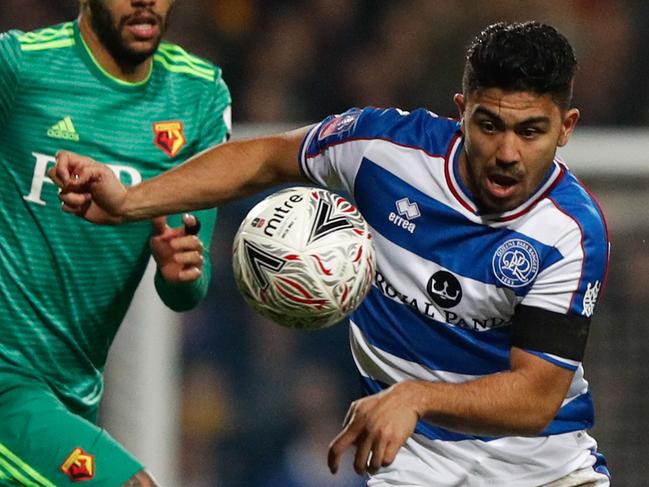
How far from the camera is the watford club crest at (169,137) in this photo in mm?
4824

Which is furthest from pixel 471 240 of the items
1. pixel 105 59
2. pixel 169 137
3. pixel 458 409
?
pixel 105 59

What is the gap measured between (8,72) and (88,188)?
0.85m

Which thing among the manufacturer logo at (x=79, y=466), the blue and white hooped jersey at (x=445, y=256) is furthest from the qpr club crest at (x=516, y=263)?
the manufacturer logo at (x=79, y=466)

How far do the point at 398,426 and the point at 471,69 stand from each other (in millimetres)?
1100

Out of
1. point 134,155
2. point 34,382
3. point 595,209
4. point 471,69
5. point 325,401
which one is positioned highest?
point 471,69

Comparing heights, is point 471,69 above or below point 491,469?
above

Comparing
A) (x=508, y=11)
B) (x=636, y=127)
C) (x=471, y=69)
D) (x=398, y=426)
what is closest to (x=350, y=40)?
(x=508, y=11)

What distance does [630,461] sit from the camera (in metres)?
6.90

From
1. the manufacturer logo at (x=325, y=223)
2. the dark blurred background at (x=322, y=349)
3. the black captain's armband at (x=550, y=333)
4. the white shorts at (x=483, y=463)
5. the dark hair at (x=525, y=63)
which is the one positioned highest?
the dark hair at (x=525, y=63)

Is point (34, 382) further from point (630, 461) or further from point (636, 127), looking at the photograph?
point (636, 127)

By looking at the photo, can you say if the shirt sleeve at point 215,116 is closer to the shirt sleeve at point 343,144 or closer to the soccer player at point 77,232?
the soccer player at point 77,232

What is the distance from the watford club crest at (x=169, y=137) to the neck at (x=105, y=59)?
182mm

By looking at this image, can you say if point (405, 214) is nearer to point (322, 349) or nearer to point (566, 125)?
point (566, 125)

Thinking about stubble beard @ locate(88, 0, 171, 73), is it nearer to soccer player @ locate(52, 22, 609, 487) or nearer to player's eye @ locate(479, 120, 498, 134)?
soccer player @ locate(52, 22, 609, 487)
